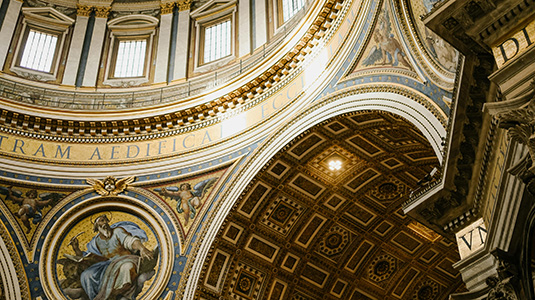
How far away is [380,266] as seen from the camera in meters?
19.7

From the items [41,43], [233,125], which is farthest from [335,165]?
[41,43]

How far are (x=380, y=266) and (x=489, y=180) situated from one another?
1194 cm

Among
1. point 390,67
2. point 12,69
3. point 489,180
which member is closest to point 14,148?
point 12,69

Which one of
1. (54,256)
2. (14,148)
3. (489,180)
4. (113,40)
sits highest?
(113,40)

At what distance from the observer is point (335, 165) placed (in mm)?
17047

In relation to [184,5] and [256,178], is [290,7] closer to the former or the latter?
[184,5]

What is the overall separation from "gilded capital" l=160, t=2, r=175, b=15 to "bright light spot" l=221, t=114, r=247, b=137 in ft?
20.6

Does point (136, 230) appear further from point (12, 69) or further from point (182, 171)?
point (12, 69)

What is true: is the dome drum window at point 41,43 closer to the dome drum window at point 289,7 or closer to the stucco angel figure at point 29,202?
the stucco angel figure at point 29,202

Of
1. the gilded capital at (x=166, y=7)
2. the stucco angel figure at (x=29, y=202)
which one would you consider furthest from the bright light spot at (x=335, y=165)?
the gilded capital at (x=166, y=7)

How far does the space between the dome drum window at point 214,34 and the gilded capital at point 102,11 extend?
3041mm

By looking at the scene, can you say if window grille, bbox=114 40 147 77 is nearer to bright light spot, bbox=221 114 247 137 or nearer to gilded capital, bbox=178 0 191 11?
gilded capital, bbox=178 0 191 11

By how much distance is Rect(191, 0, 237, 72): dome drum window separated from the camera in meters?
20.9

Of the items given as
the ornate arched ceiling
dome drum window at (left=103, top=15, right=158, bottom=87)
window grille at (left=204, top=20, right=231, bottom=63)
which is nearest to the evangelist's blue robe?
the ornate arched ceiling
